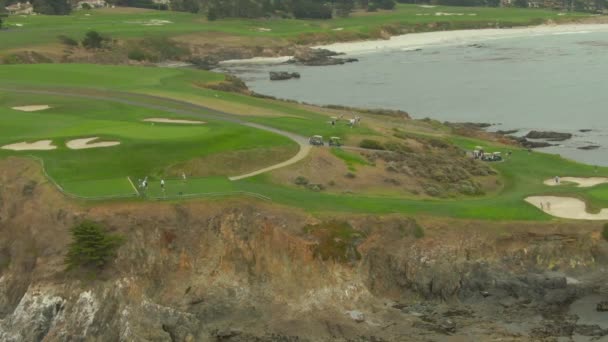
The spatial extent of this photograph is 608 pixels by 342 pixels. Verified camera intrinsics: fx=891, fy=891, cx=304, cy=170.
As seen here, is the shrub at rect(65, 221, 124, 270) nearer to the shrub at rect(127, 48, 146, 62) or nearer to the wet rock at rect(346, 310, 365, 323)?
the wet rock at rect(346, 310, 365, 323)

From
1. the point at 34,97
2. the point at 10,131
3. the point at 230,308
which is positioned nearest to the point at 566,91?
the point at 34,97

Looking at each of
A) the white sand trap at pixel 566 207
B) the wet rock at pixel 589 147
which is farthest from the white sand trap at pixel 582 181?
the wet rock at pixel 589 147

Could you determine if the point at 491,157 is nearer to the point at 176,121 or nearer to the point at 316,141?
the point at 316,141

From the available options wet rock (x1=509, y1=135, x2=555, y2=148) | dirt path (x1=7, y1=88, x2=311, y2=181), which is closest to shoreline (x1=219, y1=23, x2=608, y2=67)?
dirt path (x1=7, y1=88, x2=311, y2=181)

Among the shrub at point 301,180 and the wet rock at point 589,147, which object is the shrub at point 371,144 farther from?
the wet rock at point 589,147

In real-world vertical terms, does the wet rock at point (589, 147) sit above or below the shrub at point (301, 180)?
below

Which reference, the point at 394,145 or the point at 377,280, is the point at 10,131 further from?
the point at 377,280
